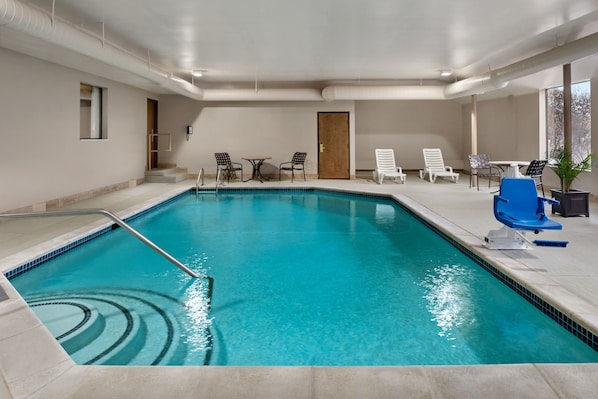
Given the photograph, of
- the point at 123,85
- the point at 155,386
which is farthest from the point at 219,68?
the point at 155,386

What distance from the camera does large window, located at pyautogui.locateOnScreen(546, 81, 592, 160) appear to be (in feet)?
27.8

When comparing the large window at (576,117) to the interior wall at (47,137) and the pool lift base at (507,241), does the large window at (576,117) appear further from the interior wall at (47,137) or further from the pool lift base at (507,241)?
the interior wall at (47,137)

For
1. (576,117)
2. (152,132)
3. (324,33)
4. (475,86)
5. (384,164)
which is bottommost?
(384,164)

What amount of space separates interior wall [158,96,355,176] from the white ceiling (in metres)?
2.32

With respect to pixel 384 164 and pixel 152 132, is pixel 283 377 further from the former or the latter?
pixel 152 132

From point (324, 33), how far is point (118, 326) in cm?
500

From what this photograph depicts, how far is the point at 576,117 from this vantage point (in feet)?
28.8

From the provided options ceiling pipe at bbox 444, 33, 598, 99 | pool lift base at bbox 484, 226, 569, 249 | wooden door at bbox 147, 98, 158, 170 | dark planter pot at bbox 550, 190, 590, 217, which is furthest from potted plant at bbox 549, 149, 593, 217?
wooden door at bbox 147, 98, 158, 170

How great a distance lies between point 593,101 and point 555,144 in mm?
2302

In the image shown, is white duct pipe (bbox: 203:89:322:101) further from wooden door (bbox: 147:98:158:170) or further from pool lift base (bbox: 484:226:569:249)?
pool lift base (bbox: 484:226:569:249)

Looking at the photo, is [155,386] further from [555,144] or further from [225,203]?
[555,144]

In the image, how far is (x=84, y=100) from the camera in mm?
8891

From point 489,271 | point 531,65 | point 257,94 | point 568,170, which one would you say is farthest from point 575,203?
point 257,94

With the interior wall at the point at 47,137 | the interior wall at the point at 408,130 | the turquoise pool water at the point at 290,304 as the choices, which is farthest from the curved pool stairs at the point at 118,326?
the interior wall at the point at 408,130
